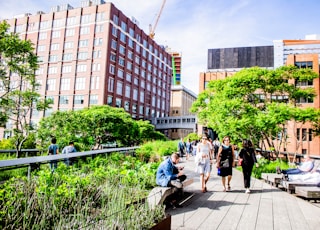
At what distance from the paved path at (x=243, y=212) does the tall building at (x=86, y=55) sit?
47.7m

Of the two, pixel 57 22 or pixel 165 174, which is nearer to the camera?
pixel 165 174

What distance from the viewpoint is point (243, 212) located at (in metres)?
6.08

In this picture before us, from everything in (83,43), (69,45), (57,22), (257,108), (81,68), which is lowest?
(257,108)

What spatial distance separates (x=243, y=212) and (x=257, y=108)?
1430 centimetres

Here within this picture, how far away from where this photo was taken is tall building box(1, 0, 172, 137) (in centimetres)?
5559

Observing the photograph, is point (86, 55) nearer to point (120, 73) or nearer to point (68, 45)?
point (68, 45)

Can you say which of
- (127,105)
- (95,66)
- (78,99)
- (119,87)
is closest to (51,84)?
(78,99)

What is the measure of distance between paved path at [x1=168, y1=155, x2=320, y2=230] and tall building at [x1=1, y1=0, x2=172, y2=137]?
47718mm

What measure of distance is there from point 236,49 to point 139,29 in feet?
84.9

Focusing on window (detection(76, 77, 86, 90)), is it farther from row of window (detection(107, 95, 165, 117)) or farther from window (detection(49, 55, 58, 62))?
window (detection(49, 55, 58, 62))

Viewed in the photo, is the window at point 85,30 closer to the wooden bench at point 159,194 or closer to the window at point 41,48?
the window at point 41,48

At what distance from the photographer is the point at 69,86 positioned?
57719 millimetres

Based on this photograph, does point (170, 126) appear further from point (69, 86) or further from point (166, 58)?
point (69, 86)

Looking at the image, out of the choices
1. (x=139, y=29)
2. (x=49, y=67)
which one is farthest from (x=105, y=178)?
(x=139, y=29)
